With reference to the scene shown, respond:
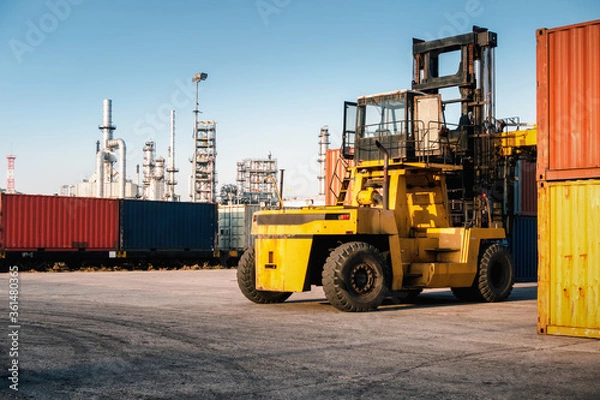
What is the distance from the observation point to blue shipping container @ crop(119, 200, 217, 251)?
1299 inches

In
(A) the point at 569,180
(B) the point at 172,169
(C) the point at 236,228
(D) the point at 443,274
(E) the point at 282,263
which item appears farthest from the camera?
(B) the point at 172,169

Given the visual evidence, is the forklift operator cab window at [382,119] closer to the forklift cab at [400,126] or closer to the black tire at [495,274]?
the forklift cab at [400,126]

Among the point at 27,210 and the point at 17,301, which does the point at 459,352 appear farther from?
the point at 27,210

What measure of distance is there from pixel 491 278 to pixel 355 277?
4031 millimetres

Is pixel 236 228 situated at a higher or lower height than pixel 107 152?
lower

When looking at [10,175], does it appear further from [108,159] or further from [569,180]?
[569,180]

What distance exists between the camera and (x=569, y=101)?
1053cm

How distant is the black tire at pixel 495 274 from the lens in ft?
50.3

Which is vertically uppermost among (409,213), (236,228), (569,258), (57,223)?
(409,213)

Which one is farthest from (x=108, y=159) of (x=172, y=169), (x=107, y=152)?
(x=172, y=169)

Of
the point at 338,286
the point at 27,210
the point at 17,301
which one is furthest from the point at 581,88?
the point at 27,210

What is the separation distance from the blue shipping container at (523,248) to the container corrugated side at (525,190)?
31 cm

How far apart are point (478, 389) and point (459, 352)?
6.99 ft

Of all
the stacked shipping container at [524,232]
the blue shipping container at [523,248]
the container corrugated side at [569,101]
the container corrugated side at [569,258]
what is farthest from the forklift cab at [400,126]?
the blue shipping container at [523,248]
